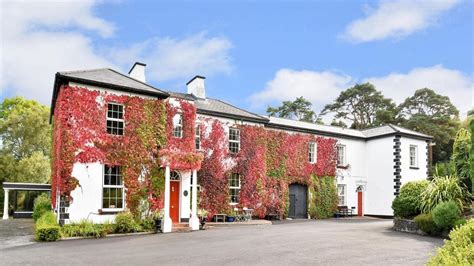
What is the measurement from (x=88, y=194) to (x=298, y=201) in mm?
14434

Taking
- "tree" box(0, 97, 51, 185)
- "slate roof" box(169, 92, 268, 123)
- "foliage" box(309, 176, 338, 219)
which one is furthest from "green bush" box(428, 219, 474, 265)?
"tree" box(0, 97, 51, 185)

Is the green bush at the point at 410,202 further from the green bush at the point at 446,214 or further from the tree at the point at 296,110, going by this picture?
the tree at the point at 296,110

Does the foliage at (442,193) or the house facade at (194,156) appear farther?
the house facade at (194,156)

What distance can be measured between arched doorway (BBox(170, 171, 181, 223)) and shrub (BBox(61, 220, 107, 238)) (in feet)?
12.9

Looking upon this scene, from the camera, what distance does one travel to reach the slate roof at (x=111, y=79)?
17961 mm

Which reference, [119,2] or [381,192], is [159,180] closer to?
[119,2]

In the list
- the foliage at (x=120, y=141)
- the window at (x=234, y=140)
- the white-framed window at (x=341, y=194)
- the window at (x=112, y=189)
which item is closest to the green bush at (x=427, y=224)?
the window at (x=234, y=140)

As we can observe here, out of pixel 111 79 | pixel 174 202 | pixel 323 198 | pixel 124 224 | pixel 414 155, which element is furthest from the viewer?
pixel 414 155

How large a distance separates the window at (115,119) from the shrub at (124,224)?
3863mm

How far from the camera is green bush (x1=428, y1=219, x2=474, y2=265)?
14.9 feet

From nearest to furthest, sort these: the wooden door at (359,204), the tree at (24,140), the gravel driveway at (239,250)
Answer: the gravel driveway at (239,250) < the wooden door at (359,204) < the tree at (24,140)

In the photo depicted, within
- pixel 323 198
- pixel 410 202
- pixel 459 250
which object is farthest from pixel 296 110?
pixel 459 250

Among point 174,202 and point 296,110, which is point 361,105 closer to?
point 296,110

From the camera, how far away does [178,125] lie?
69.2ft
